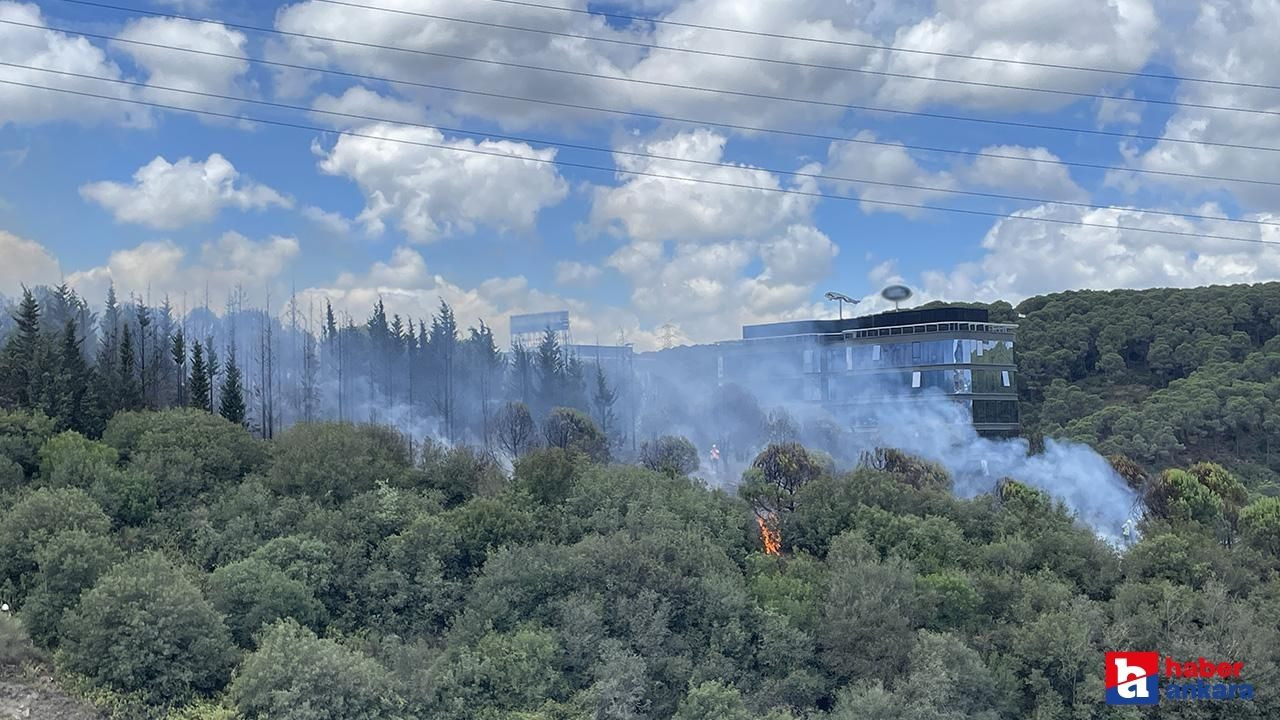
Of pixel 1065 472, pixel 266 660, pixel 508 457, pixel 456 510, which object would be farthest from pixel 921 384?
pixel 266 660

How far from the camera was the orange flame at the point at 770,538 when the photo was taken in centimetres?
4769

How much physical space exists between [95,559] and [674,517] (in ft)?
70.8

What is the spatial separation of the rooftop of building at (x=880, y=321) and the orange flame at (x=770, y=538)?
3763 centimetres

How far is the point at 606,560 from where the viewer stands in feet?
127

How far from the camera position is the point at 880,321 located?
275 feet

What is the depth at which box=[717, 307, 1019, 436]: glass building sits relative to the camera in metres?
79.5

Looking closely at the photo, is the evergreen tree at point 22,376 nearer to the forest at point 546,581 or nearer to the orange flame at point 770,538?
the forest at point 546,581

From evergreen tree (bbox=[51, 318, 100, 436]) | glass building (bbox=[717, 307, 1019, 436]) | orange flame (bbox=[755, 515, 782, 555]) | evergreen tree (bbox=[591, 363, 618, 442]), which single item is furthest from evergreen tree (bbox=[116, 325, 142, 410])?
glass building (bbox=[717, 307, 1019, 436])

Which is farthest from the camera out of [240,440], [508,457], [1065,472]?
[508,457]

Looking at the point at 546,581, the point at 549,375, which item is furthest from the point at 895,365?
the point at 546,581

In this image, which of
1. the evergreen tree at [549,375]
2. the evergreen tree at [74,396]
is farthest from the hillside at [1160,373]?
the evergreen tree at [74,396]

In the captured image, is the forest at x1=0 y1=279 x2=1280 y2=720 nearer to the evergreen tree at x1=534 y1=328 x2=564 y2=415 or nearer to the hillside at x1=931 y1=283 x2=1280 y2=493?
the hillside at x1=931 y1=283 x2=1280 y2=493

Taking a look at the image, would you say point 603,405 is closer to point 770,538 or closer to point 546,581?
point 770,538

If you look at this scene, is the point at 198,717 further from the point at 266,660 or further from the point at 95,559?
the point at 95,559
